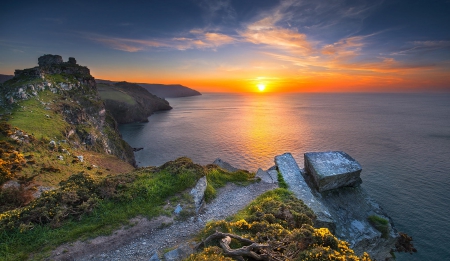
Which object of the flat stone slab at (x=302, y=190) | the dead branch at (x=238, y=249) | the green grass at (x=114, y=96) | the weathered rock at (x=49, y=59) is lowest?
the flat stone slab at (x=302, y=190)

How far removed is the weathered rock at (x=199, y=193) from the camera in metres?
16.1

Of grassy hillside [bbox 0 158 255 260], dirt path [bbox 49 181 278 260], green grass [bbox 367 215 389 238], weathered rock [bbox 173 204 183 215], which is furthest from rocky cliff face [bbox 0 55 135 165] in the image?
green grass [bbox 367 215 389 238]

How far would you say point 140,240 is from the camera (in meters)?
12.5

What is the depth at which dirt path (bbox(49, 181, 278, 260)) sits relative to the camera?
36.8ft

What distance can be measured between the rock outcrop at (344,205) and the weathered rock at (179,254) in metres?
10.6

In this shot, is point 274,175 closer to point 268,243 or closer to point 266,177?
point 266,177

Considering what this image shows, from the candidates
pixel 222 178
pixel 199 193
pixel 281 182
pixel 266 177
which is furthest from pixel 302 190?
pixel 199 193

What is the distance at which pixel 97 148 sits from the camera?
133ft

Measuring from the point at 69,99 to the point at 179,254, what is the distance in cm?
4649

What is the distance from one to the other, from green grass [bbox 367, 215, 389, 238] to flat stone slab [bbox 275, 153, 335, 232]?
231 inches

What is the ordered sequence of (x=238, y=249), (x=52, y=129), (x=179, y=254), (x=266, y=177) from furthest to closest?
(x=52, y=129)
(x=266, y=177)
(x=179, y=254)
(x=238, y=249)

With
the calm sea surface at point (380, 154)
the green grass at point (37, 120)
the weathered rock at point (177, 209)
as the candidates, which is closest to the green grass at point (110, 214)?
the weathered rock at point (177, 209)

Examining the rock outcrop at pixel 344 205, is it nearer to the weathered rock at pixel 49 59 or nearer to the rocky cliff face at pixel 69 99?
the rocky cliff face at pixel 69 99

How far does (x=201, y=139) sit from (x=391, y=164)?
43.5 m
